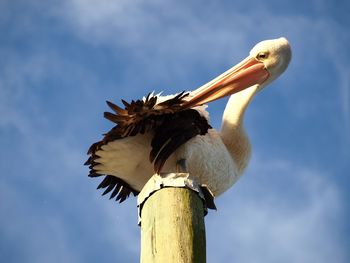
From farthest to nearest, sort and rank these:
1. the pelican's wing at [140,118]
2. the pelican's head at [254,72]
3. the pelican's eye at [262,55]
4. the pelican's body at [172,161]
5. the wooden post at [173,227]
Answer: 1. the pelican's eye at [262,55]
2. the pelican's head at [254,72]
3. the pelican's body at [172,161]
4. the pelican's wing at [140,118]
5. the wooden post at [173,227]

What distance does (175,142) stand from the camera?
18.0 feet

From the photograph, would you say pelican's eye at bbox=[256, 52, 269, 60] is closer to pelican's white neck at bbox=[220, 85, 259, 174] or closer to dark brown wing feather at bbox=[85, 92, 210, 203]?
pelican's white neck at bbox=[220, 85, 259, 174]

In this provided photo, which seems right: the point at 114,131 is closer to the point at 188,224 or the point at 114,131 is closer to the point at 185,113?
the point at 185,113

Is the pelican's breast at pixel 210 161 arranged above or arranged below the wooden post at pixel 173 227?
above

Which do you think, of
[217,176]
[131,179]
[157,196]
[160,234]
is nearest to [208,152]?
[217,176]

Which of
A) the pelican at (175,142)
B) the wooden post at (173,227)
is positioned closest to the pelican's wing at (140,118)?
the pelican at (175,142)

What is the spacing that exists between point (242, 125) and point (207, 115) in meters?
0.56

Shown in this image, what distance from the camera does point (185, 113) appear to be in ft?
18.4

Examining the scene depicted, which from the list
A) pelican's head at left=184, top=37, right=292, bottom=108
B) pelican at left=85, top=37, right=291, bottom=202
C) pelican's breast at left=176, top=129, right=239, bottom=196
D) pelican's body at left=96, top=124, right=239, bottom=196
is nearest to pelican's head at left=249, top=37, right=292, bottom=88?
pelican's head at left=184, top=37, right=292, bottom=108

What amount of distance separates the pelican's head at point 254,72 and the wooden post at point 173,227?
1.80 m

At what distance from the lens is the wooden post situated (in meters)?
3.98

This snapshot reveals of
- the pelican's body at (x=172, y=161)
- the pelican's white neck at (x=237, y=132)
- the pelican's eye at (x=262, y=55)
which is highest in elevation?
the pelican's eye at (x=262, y=55)

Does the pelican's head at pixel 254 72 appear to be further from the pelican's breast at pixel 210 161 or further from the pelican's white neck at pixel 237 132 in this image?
the pelican's breast at pixel 210 161

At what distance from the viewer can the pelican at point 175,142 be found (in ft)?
17.9
